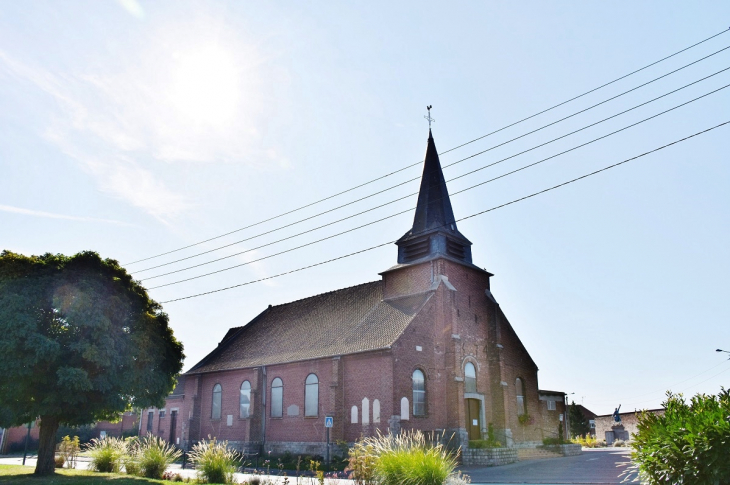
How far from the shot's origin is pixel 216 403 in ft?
125

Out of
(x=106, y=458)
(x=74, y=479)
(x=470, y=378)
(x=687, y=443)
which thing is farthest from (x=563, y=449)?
(x=687, y=443)

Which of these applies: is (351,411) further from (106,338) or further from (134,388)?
(106,338)

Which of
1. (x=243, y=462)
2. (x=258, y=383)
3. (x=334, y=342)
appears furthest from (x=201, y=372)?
(x=334, y=342)

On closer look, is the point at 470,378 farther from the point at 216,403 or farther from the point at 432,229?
the point at 216,403

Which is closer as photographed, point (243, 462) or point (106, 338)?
point (106, 338)

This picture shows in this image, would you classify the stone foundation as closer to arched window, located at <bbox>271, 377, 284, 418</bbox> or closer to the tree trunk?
arched window, located at <bbox>271, 377, 284, 418</bbox>

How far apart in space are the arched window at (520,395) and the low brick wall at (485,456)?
7.33 metres

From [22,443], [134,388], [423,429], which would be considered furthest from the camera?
[22,443]

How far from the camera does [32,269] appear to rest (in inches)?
839

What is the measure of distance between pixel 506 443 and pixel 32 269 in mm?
24445

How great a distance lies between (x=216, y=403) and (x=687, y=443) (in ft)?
113

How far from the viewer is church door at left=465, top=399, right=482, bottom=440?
30.0 m

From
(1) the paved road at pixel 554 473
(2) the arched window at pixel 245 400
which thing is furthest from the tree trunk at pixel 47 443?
(1) the paved road at pixel 554 473

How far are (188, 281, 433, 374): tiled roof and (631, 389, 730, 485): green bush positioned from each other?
18.5 m
